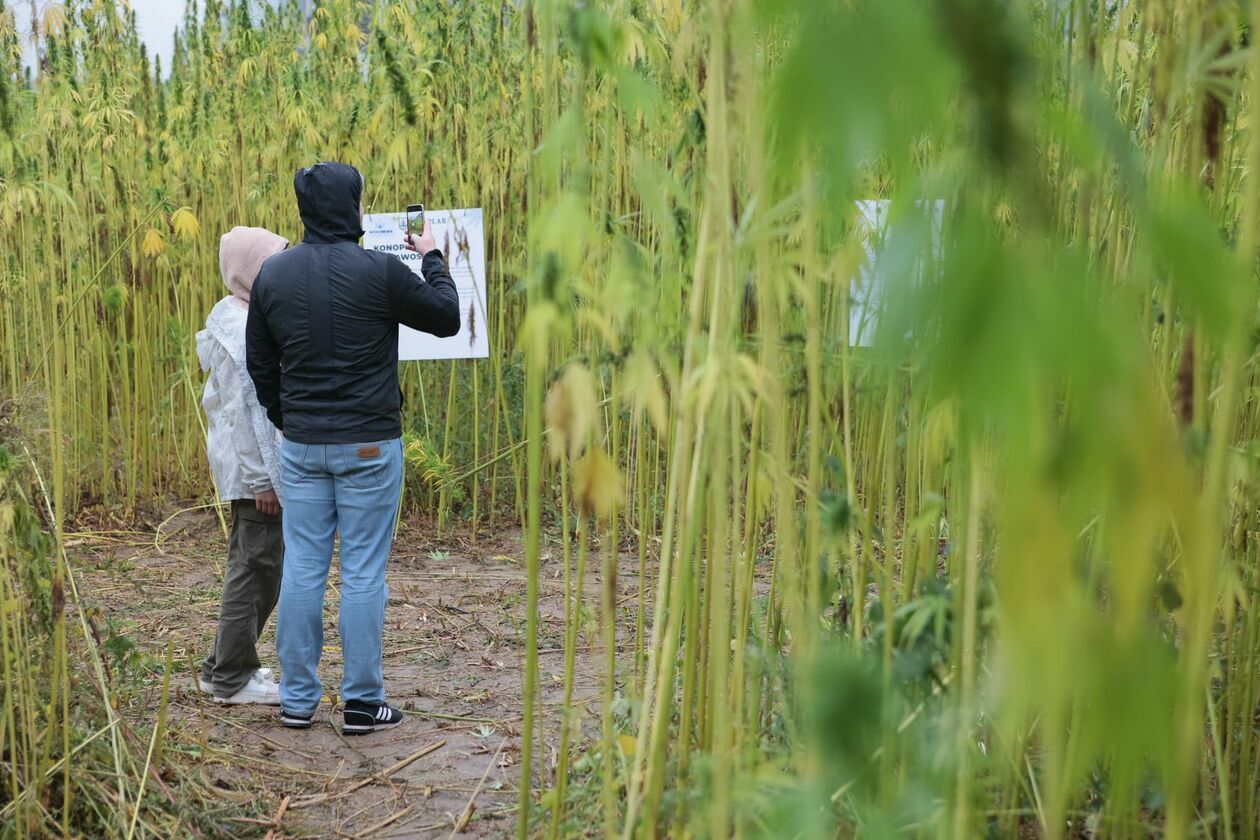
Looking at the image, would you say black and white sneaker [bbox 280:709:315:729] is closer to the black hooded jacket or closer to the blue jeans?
the blue jeans

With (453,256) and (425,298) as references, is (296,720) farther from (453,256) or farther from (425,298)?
(453,256)

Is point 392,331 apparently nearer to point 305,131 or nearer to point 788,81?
point 305,131

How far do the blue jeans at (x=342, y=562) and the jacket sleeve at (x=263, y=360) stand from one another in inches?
4.9

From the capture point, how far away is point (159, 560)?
13.3ft

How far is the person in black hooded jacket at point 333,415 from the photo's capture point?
2.56 meters

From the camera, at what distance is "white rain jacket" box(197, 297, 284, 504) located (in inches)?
107

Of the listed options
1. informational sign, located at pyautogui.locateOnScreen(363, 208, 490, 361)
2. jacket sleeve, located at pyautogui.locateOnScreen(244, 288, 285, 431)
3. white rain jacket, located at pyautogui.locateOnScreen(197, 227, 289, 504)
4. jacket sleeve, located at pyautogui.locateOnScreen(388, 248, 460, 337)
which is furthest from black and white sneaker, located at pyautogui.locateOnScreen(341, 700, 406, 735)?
informational sign, located at pyautogui.locateOnScreen(363, 208, 490, 361)

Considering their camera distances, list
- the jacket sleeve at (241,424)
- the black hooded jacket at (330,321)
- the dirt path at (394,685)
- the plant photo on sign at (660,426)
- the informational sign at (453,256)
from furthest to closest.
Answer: the informational sign at (453,256), the jacket sleeve at (241,424), the black hooded jacket at (330,321), the dirt path at (394,685), the plant photo on sign at (660,426)

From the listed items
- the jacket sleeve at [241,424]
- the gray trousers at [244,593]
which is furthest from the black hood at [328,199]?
the gray trousers at [244,593]

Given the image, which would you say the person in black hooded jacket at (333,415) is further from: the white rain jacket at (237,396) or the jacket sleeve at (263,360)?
the white rain jacket at (237,396)

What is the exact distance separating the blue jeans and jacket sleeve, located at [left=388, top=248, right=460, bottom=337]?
1.01 feet

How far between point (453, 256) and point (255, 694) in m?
1.92

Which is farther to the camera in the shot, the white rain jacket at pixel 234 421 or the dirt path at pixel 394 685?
the white rain jacket at pixel 234 421

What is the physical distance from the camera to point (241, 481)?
2.73m
